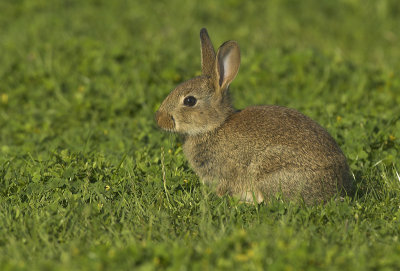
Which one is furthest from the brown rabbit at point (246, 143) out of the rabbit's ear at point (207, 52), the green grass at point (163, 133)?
the green grass at point (163, 133)

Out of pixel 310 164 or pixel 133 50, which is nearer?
pixel 310 164

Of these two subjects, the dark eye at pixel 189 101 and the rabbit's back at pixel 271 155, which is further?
the dark eye at pixel 189 101

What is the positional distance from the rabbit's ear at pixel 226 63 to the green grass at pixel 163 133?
2.70ft

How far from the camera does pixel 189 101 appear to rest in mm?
5930

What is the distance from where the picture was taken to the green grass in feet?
13.2

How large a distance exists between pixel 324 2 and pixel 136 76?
5.88 meters

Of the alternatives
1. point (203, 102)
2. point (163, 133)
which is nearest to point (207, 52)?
point (203, 102)

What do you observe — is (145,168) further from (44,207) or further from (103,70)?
(103,70)

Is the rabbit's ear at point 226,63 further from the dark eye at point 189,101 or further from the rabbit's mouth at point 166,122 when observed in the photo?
the rabbit's mouth at point 166,122

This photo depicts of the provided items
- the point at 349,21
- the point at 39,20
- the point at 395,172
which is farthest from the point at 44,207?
the point at 349,21

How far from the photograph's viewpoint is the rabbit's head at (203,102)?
5863mm

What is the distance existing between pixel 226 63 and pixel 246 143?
3.14 feet

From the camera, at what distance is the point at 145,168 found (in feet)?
18.4

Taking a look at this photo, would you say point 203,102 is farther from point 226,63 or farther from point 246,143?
point 246,143
